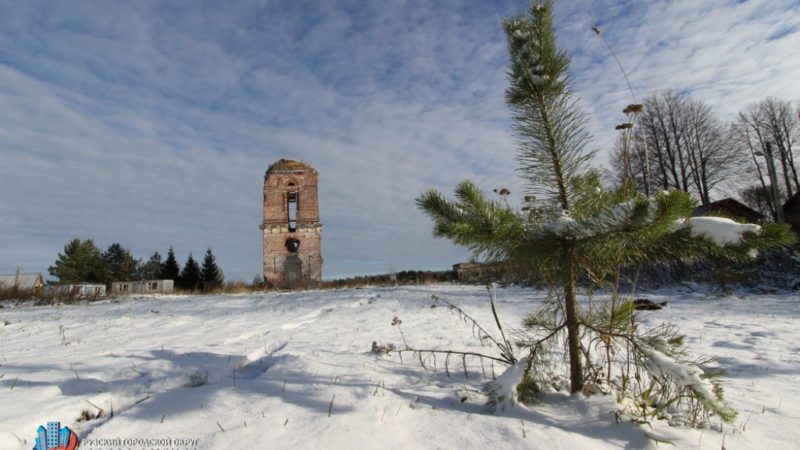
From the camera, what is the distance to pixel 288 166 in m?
25.9

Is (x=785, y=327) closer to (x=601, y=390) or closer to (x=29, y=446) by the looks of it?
(x=601, y=390)

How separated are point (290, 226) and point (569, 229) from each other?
25.2 m

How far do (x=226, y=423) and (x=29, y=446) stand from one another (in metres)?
0.76

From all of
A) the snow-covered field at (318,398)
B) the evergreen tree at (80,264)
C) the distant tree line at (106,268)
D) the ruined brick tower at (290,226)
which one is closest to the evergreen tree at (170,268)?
the distant tree line at (106,268)

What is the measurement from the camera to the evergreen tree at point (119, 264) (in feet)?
158

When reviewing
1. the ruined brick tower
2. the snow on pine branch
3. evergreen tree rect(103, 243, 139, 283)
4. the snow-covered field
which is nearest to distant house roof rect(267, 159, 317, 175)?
the ruined brick tower

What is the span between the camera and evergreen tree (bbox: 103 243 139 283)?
48.1 m

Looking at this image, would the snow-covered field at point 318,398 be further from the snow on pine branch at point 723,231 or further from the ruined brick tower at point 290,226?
the ruined brick tower at point 290,226

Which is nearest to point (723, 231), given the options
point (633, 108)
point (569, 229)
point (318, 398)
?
point (569, 229)

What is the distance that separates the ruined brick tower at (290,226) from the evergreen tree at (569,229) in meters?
22.3

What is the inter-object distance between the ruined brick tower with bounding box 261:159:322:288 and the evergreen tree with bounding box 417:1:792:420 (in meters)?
22.3

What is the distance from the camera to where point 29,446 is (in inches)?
62.9

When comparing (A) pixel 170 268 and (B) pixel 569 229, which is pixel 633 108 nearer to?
(B) pixel 569 229

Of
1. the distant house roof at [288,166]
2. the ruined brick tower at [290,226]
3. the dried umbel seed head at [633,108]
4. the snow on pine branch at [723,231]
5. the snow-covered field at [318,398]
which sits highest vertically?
the distant house roof at [288,166]
